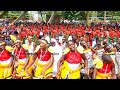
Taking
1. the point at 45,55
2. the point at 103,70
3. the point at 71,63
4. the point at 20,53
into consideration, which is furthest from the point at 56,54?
the point at 103,70

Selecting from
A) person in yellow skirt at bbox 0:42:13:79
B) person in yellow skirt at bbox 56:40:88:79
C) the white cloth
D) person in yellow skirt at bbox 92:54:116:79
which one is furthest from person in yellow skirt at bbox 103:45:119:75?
person in yellow skirt at bbox 0:42:13:79

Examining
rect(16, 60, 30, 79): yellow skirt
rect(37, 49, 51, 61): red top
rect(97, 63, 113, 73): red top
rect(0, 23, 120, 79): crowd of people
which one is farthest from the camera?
rect(16, 60, 30, 79): yellow skirt

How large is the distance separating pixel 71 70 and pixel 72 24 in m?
1.85

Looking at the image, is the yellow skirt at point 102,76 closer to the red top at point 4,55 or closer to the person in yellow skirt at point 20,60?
the person in yellow skirt at point 20,60

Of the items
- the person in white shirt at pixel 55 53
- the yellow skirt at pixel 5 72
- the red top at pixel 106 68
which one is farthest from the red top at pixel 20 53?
the red top at pixel 106 68

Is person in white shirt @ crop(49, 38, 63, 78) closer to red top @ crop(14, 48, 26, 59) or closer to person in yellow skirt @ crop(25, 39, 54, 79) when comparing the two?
person in yellow skirt @ crop(25, 39, 54, 79)

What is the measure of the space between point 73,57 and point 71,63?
0.39ft

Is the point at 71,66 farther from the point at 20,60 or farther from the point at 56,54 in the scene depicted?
the point at 20,60

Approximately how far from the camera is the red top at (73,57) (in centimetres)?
675

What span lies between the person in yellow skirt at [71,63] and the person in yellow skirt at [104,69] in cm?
20

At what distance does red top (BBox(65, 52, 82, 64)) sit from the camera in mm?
6754

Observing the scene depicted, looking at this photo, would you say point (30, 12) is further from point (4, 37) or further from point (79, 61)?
point (79, 61)

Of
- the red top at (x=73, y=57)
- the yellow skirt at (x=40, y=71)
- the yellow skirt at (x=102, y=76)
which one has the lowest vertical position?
the yellow skirt at (x=102, y=76)
